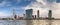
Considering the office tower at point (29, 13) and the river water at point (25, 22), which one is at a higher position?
the office tower at point (29, 13)

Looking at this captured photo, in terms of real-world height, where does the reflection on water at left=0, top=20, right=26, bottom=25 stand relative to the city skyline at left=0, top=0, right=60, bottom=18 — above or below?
below

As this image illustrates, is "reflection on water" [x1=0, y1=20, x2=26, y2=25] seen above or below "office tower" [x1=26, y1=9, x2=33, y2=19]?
below

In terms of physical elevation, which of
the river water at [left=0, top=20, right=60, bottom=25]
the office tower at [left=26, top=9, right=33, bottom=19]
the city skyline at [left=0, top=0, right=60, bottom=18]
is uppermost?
the city skyline at [left=0, top=0, right=60, bottom=18]

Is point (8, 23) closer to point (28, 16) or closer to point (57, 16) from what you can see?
point (28, 16)

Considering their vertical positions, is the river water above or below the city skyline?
below

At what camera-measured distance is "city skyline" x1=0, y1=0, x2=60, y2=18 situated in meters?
1.55

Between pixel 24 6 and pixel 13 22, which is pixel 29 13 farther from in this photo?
pixel 13 22

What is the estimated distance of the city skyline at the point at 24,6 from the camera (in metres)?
1.55

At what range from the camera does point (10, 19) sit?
5.08 feet

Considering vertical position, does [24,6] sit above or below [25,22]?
above

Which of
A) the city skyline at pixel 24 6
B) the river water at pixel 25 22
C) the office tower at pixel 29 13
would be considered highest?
the city skyline at pixel 24 6

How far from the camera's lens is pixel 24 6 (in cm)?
156

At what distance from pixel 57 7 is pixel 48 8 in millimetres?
113

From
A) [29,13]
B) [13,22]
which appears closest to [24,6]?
[29,13]
